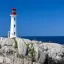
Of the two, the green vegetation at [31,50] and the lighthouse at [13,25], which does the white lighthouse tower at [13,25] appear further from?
the green vegetation at [31,50]

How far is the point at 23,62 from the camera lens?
41.5 meters

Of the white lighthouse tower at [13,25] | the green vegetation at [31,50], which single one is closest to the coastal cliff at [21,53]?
the green vegetation at [31,50]

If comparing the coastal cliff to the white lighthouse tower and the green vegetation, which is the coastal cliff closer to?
the green vegetation

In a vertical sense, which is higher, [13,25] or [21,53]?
[13,25]

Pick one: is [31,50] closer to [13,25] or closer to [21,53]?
[21,53]

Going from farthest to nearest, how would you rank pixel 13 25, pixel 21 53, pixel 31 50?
pixel 13 25
pixel 31 50
pixel 21 53

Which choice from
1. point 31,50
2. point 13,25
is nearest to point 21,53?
point 31,50

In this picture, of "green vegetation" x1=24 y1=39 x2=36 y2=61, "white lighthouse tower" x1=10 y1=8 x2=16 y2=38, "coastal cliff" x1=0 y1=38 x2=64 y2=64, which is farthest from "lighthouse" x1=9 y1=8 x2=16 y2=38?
"green vegetation" x1=24 y1=39 x2=36 y2=61

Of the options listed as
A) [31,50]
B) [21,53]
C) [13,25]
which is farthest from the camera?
[13,25]

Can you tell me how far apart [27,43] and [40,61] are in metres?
4.06

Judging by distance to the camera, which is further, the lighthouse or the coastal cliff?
the lighthouse

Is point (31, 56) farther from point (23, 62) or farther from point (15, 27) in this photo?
point (15, 27)

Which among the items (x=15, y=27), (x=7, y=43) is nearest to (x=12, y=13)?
(x=15, y=27)

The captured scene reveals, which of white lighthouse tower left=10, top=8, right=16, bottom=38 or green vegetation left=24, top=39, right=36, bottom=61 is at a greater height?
white lighthouse tower left=10, top=8, right=16, bottom=38
